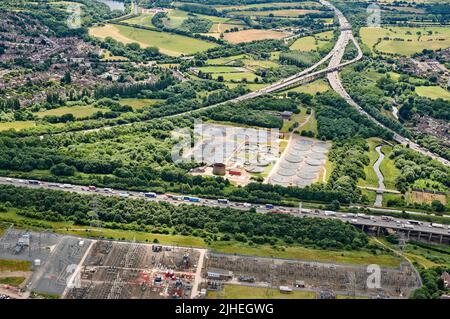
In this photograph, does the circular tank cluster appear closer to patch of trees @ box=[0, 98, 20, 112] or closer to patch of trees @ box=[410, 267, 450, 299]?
patch of trees @ box=[410, 267, 450, 299]

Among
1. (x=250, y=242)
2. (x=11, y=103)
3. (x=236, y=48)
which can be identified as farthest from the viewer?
(x=236, y=48)

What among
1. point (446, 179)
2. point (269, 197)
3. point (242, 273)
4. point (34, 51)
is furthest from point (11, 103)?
point (446, 179)

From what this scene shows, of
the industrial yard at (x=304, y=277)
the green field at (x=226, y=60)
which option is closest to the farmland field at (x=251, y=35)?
the green field at (x=226, y=60)

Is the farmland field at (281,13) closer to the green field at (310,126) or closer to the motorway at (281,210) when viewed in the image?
the green field at (310,126)

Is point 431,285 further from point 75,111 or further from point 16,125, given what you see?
point 75,111

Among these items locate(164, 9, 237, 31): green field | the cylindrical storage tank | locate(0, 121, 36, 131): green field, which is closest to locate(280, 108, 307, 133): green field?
the cylindrical storage tank

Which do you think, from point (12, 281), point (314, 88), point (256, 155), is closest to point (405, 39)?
point (314, 88)

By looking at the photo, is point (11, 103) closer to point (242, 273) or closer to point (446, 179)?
point (242, 273)
